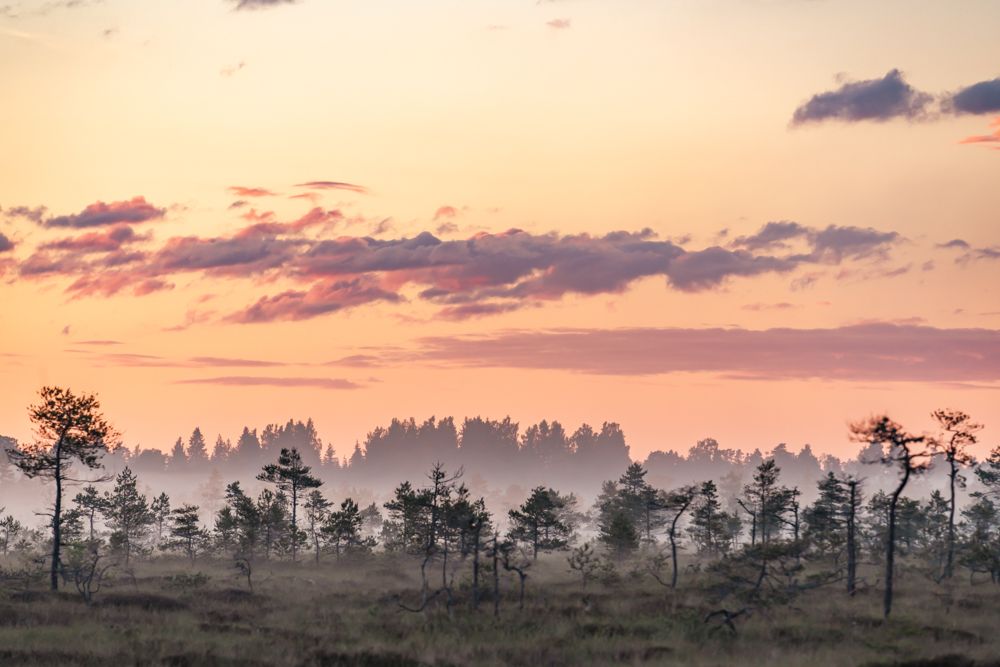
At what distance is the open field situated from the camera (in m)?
30.7

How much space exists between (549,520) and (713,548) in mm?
24272

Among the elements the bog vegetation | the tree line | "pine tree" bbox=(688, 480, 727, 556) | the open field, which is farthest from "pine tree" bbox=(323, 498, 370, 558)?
"pine tree" bbox=(688, 480, 727, 556)

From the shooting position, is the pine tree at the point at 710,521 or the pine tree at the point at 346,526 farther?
the pine tree at the point at 346,526

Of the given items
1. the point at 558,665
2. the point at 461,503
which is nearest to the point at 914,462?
the point at 558,665

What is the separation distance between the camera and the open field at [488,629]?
30.7 m

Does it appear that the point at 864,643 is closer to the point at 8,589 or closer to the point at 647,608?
the point at 647,608

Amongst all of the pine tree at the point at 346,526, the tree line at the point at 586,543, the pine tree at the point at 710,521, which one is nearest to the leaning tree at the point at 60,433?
the tree line at the point at 586,543

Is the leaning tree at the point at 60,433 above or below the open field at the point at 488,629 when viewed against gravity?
above

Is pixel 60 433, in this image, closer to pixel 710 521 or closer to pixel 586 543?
pixel 586 543

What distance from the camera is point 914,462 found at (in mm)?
43469

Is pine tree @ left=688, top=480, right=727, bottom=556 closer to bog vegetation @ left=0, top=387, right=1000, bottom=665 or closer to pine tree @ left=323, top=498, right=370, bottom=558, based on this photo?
bog vegetation @ left=0, top=387, right=1000, bottom=665

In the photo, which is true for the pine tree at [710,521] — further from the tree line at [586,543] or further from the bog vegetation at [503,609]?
the bog vegetation at [503,609]

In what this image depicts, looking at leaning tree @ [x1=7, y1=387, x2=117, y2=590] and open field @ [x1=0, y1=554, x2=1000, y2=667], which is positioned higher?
leaning tree @ [x1=7, y1=387, x2=117, y2=590]

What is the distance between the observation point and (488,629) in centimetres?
3769
